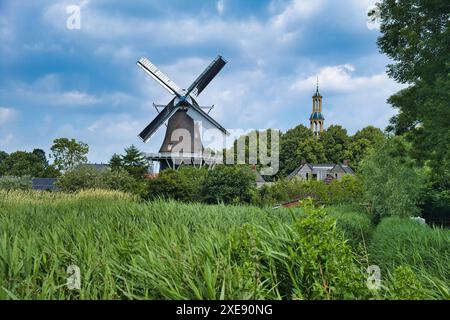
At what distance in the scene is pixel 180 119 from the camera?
35750mm

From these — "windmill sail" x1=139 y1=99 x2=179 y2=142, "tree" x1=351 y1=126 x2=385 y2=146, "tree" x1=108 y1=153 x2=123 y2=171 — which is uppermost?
"tree" x1=351 y1=126 x2=385 y2=146

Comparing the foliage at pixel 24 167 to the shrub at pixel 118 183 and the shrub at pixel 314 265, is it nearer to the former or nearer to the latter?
the shrub at pixel 118 183

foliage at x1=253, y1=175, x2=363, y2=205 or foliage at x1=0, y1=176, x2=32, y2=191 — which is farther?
foliage at x1=253, y1=175, x2=363, y2=205

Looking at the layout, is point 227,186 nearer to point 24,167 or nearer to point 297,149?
point 297,149

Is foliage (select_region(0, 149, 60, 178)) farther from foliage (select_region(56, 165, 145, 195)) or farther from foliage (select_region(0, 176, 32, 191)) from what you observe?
foliage (select_region(56, 165, 145, 195))

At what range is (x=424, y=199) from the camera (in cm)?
2555

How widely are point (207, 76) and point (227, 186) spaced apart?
527 inches

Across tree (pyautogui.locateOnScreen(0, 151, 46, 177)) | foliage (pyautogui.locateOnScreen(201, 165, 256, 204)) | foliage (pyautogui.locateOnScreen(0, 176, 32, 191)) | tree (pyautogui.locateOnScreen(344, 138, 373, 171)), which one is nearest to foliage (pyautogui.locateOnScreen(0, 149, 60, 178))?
tree (pyautogui.locateOnScreen(0, 151, 46, 177))

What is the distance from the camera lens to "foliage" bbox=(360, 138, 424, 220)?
21406mm

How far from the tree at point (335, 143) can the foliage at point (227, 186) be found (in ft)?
118

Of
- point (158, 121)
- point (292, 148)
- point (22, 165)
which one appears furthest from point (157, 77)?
point (292, 148)

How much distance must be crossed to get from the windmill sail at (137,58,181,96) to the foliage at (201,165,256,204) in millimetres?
11513
